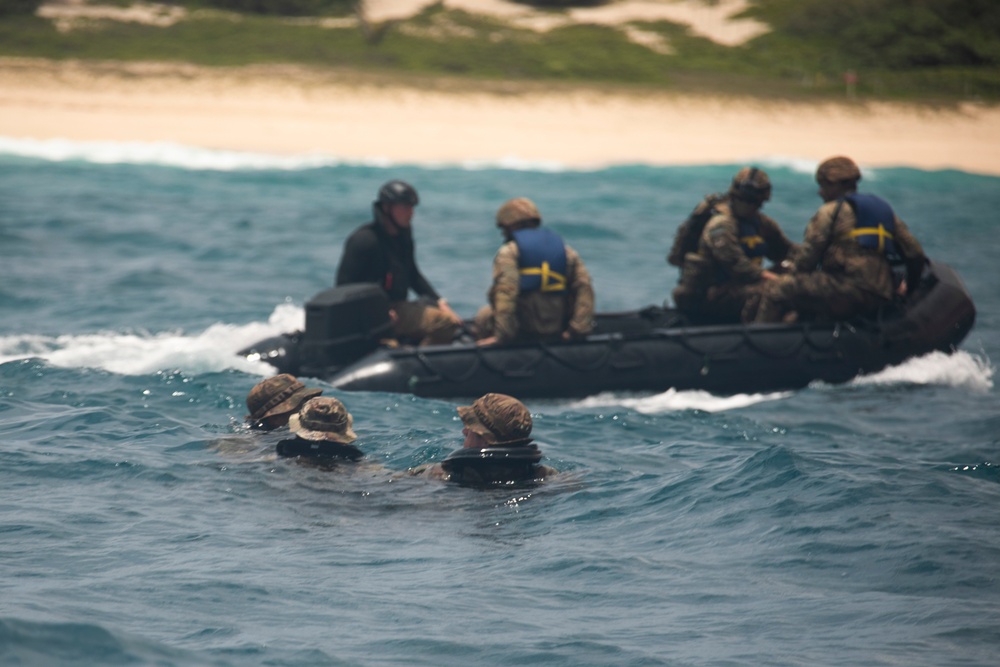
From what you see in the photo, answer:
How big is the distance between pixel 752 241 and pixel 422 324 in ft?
9.79

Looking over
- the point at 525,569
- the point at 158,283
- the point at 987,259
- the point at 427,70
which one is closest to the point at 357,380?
the point at 525,569

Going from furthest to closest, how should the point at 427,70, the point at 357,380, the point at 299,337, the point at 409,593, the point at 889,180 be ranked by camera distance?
the point at 427,70
the point at 889,180
the point at 299,337
the point at 357,380
the point at 409,593

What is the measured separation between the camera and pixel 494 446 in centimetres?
692

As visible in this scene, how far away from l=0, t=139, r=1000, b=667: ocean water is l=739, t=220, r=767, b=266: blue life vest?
4.23ft

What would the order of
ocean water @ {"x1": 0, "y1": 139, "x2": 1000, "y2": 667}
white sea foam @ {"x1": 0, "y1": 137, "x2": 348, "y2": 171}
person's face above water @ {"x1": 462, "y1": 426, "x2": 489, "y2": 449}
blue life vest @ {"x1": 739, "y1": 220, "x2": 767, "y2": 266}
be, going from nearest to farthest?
ocean water @ {"x1": 0, "y1": 139, "x2": 1000, "y2": 667} → person's face above water @ {"x1": 462, "y1": 426, "x2": 489, "y2": 449} → blue life vest @ {"x1": 739, "y1": 220, "x2": 767, "y2": 266} → white sea foam @ {"x1": 0, "y1": 137, "x2": 348, "y2": 171}


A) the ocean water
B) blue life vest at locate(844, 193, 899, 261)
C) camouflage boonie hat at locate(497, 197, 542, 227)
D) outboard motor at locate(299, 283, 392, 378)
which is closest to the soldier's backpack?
blue life vest at locate(844, 193, 899, 261)

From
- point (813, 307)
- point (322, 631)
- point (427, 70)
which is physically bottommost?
point (322, 631)

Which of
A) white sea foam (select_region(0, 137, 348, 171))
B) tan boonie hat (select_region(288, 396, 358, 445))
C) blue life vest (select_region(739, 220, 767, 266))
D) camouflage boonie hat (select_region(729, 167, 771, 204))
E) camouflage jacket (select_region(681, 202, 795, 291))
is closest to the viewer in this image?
tan boonie hat (select_region(288, 396, 358, 445))

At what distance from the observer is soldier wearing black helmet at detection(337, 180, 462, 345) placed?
400 inches

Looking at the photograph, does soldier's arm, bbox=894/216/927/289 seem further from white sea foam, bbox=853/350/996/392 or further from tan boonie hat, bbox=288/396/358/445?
tan boonie hat, bbox=288/396/358/445

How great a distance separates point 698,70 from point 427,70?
8648mm

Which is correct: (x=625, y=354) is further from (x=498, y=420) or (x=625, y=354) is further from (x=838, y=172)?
(x=498, y=420)

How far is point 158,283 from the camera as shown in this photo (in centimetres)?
1516

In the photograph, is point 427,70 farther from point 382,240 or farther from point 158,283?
point 382,240
